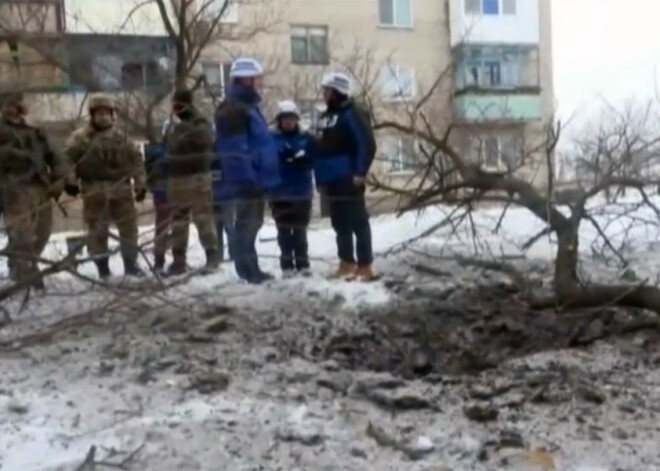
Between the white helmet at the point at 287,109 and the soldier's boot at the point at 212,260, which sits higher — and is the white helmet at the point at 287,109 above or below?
above

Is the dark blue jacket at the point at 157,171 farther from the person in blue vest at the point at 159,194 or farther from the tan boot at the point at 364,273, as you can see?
the tan boot at the point at 364,273

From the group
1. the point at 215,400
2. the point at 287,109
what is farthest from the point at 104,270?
the point at 215,400

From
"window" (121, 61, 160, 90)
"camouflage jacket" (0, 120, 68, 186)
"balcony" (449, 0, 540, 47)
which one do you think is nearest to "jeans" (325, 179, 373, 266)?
"camouflage jacket" (0, 120, 68, 186)

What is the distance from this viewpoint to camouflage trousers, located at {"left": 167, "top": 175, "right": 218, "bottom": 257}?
675 cm

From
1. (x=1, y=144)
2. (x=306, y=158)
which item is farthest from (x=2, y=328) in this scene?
(x=306, y=158)

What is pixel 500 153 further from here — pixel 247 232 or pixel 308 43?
pixel 308 43

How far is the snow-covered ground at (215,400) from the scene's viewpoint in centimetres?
456

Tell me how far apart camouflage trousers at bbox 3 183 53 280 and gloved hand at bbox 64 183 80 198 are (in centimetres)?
14

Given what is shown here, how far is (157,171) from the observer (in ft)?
26.0

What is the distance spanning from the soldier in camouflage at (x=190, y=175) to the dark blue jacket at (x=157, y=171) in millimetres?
44

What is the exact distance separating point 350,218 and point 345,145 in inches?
20.4

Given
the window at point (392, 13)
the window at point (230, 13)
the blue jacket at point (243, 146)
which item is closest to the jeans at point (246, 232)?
the blue jacket at point (243, 146)

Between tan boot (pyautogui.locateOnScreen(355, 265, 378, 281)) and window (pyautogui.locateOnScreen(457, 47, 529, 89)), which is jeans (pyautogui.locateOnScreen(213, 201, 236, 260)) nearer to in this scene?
tan boot (pyautogui.locateOnScreen(355, 265, 378, 281))

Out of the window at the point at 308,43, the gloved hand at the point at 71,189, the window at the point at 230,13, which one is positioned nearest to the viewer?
the gloved hand at the point at 71,189
